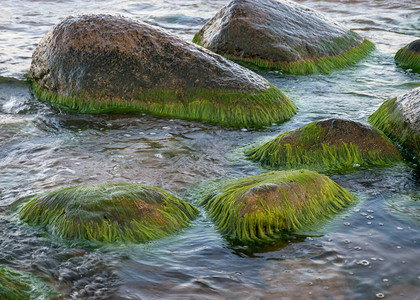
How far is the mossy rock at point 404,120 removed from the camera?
20.7 ft

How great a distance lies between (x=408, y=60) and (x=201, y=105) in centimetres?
512

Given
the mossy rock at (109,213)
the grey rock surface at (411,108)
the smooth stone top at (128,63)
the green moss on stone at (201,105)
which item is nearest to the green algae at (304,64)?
the smooth stone top at (128,63)

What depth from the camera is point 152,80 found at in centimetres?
799

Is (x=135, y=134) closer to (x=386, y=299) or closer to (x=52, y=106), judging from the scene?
(x=52, y=106)

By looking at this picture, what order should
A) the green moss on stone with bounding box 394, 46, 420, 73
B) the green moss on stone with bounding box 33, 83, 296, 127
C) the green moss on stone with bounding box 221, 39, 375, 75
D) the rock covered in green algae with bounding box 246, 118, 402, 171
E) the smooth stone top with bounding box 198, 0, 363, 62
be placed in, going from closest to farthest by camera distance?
the rock covered in green algae with bounding box 246, 118, 402, 171 → the green moss on stone with bounding box 33, 83, 296, 127 → the green moss on stone with bounding box 221, 39, 375, 75 → the smooth stone top with bounding box 198, 0, 363, 62 → the green moss on stone with bounding box 394, 46, 420, 73

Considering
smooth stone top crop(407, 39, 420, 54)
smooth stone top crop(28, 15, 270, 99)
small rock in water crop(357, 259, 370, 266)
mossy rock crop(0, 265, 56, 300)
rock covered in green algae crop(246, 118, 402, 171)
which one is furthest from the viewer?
smooth stone top crop(407, 39, 420, 54)

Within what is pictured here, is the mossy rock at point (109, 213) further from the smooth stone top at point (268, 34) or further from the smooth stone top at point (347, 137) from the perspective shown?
the smooth stone top at point (268, 34)

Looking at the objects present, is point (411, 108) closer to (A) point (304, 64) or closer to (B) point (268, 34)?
(A) point (304, 64)

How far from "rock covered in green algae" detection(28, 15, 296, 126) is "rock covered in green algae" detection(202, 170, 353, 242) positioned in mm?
2748

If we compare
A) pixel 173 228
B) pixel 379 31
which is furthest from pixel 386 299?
pixel 379 31

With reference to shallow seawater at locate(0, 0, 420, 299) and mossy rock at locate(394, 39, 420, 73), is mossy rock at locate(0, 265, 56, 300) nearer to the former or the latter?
shallow seawater at locate(0, 0, 420, 299)

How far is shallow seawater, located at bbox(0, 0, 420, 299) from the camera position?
13.0ft

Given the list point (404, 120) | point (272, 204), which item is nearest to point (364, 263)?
point (272, 204)

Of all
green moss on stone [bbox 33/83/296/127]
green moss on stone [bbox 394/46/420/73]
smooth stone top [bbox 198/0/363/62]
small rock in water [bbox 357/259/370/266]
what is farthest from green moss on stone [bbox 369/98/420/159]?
green moss on stone [bbox 394/46/420/73]
